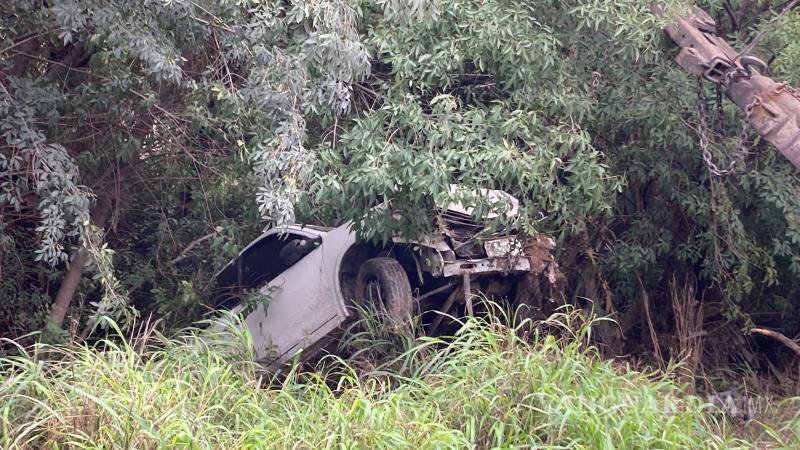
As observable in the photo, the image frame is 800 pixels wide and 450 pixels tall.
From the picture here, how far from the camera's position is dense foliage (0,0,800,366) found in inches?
228

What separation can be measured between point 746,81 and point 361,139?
260 cm

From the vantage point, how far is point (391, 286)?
7.24 metres

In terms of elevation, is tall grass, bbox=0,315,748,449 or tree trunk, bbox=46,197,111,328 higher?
tall grass, bbox=0,315,748,449

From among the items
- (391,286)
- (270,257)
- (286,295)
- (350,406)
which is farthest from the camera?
(270,257)

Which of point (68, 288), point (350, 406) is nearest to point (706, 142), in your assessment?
point (350, 406)

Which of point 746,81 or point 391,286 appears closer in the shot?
point 746,81

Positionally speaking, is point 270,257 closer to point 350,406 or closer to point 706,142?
point 350,406

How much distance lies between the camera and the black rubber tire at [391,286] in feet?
23.4

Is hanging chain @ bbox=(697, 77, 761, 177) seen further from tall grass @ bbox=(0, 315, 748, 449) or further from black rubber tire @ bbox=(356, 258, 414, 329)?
black rubber tire @ bbox=(356, 258, 414, 329)

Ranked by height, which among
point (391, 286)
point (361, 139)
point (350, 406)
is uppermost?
point (361, 139)

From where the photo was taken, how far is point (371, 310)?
23.7ft

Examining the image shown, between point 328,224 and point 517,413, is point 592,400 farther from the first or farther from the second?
point 328,224

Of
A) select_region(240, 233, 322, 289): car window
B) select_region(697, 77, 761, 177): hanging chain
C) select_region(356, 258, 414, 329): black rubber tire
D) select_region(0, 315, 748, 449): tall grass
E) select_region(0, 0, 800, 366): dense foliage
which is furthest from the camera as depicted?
select_region(240, 233, 322, 289): car window

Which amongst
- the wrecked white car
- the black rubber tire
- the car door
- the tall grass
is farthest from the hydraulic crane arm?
the car door
